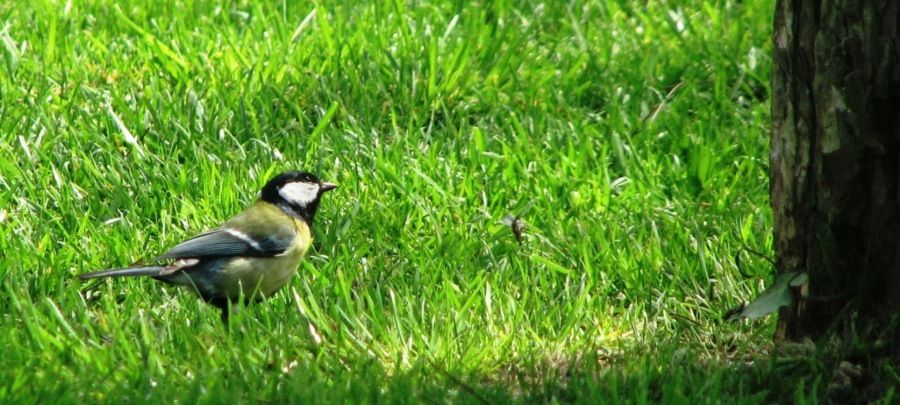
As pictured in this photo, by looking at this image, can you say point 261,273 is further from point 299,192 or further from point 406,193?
point 406,193

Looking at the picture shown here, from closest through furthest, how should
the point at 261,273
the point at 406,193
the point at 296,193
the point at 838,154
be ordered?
the point at 838,154, the point at 261,273, the point at 296,193, the point at 406,193

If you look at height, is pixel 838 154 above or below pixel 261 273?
above

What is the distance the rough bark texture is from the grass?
0.91 ft

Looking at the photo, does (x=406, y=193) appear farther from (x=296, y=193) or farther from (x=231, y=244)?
(x=231, y=244)

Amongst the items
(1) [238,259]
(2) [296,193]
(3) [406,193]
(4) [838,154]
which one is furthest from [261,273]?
(4) [838,154]

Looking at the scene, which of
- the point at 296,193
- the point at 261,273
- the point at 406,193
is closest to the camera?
the point at 261,273

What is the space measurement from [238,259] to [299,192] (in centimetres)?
39

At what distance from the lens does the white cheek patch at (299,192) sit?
4.77m

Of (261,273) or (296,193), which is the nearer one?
(261,273)

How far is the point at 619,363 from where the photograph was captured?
4.08 meters

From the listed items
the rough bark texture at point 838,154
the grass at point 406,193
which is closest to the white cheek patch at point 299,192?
the grass at point 406,193

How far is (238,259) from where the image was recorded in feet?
15.0

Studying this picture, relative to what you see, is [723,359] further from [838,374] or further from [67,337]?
[67,337]

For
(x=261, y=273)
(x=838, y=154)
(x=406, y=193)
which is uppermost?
(x=838, y=154)
